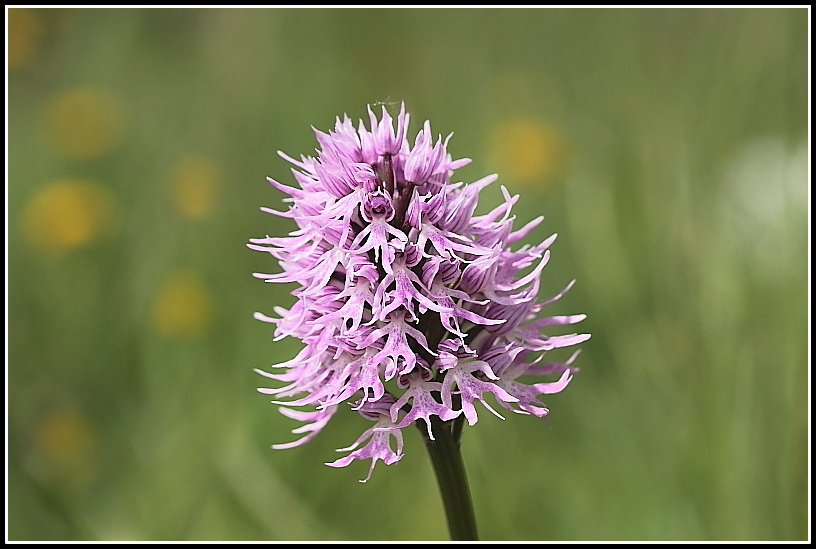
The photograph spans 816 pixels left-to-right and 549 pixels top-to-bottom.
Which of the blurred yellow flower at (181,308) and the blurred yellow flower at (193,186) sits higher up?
the blurred yellow flower at (193,186)

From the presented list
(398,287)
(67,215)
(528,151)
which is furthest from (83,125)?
(398,287)

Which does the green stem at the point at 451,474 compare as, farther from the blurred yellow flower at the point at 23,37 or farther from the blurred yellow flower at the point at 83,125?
the blurred yellow flower at the point at 23,37

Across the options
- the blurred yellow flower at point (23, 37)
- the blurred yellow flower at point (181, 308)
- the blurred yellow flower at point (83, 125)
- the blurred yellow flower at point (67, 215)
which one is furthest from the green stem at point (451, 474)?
the blurred yellow flower at point (23, 37)

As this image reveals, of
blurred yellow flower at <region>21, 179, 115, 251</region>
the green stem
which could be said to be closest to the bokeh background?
blurred yellow flower at <region>21, 179, 115, 251</region>

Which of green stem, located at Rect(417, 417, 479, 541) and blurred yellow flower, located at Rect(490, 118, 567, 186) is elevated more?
blurred yellow flower, located at Rect(490, 118, 567, 186)

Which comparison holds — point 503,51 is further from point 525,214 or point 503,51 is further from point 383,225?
point 383,225

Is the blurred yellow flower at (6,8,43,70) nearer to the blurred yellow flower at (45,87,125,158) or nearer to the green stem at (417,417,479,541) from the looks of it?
the blurred yellow flower at (45,87,125,158)

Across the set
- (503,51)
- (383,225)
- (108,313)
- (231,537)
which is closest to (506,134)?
(503,51)
